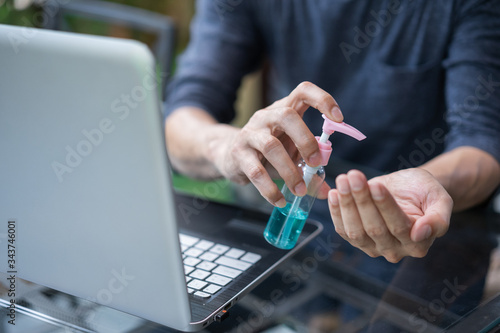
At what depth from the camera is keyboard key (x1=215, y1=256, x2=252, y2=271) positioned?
2.30ft

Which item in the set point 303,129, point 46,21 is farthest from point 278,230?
point 46,21

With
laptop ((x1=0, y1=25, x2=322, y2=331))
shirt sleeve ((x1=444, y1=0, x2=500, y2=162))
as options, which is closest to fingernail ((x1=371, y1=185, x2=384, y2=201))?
laptop ((x1=0, y1=25, x2=322, y2=331))

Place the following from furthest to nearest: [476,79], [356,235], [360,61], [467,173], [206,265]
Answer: [360,61] → [476,79] → [467,173] → [206,265] → [356,235]

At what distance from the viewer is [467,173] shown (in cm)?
91

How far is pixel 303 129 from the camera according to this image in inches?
25.6

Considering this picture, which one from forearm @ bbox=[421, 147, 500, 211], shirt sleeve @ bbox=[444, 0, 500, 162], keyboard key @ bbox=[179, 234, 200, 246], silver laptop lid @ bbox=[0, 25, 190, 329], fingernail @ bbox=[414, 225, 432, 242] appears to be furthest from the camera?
shirt sleeve @ bbox=[444, 0, 500, 162]

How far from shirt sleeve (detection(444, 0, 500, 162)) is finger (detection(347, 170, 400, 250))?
466 millimetres

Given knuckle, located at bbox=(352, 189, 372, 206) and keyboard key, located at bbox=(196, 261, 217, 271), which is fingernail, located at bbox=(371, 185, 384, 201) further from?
keyboard key, located at bbox=(196, 261, 217, 271)

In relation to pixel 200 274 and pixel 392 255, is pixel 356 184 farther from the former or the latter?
pixel 200 274

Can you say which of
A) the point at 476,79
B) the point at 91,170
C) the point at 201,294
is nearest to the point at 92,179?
the point at 91,170

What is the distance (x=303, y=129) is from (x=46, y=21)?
1.46m

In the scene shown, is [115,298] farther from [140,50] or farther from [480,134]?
[480,134]

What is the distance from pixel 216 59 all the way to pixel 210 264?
0.65m

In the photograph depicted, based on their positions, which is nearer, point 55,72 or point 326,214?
point 55,72
